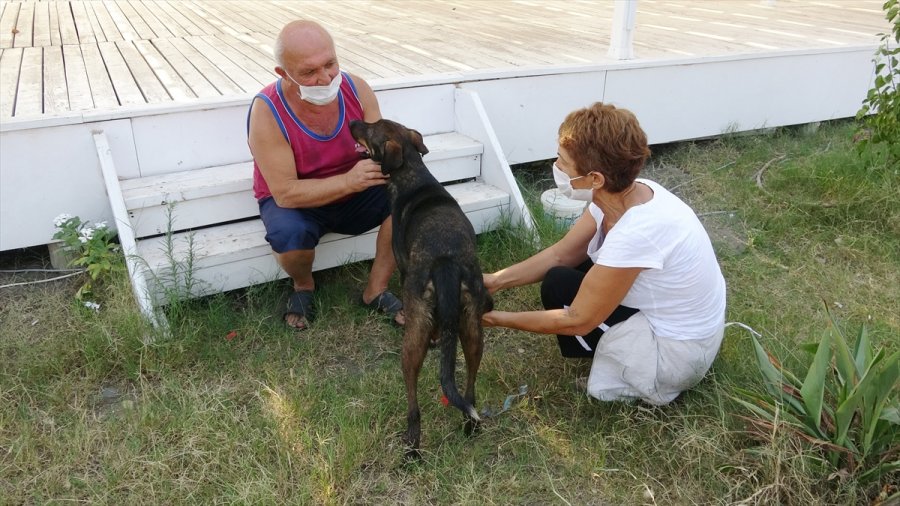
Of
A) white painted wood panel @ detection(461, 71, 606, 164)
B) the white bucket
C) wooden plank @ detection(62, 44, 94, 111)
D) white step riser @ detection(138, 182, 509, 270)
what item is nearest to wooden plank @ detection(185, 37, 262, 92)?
wooden plank @ detection(62, 44, 94, 111)

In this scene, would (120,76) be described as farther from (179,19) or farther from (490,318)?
(490,318)

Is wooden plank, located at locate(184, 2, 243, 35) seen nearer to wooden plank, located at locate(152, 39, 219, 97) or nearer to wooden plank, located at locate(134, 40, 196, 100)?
wooden plank, located at locate(152, 39, 219, 97)

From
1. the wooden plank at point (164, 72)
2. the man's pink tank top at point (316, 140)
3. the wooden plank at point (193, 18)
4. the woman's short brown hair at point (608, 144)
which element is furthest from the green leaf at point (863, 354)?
the wooden plank at point (193, 18)

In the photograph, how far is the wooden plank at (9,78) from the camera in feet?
11.7

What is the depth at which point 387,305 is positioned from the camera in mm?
3482

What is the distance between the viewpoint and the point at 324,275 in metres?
3.89

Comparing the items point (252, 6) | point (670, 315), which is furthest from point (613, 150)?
point (252, 6)

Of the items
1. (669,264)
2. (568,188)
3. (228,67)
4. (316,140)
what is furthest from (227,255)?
(669,264)

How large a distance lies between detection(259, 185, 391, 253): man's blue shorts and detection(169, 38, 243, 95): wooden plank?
39.0 inches

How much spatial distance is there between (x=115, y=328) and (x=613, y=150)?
218cm

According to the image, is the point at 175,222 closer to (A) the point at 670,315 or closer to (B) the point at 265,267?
(B) the point at 265,267

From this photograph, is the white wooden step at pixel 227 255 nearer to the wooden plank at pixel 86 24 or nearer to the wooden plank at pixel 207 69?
the wooden plank at pixel 207 69

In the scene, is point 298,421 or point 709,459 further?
point 298,421

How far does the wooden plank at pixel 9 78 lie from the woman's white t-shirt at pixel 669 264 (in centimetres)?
292
